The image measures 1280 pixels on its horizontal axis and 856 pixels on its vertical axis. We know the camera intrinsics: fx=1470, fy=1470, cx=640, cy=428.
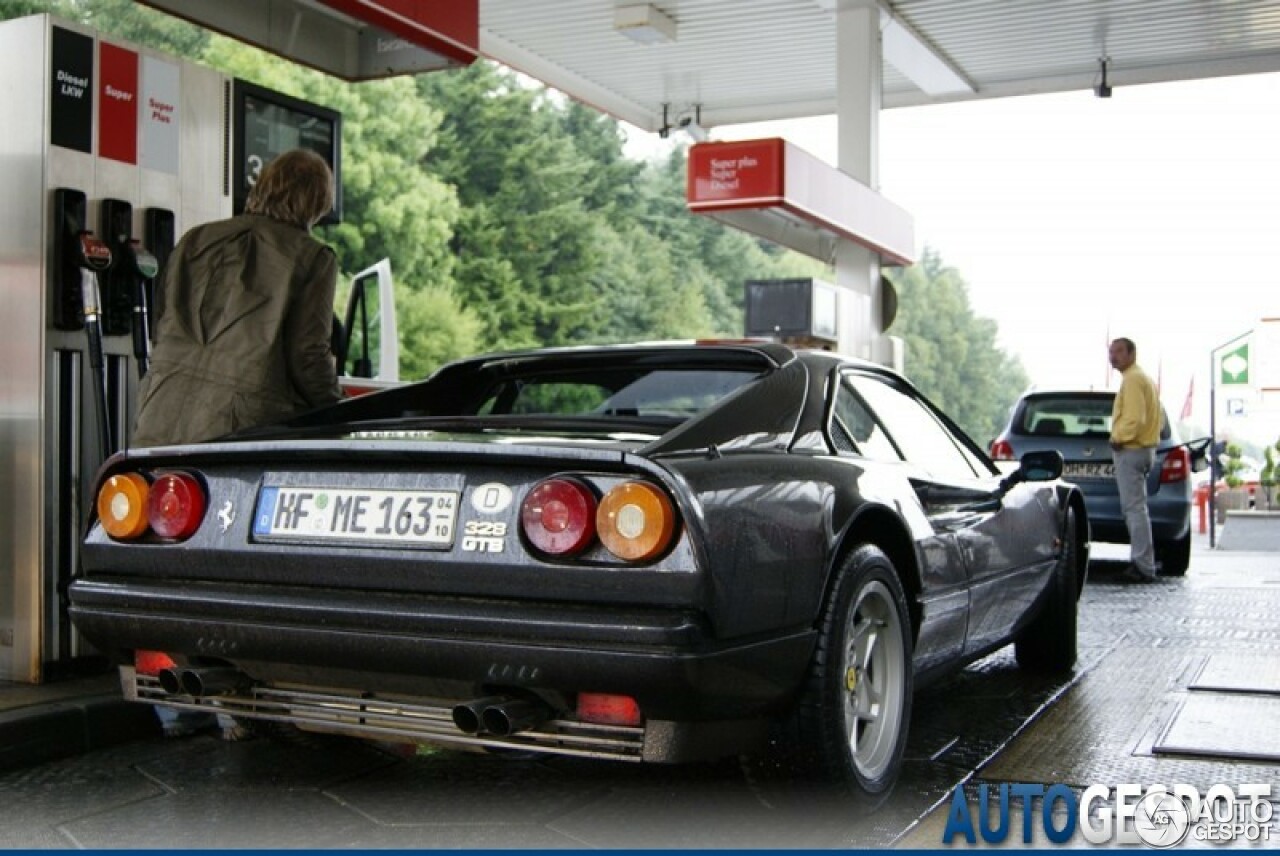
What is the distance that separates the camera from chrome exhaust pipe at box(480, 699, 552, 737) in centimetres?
311

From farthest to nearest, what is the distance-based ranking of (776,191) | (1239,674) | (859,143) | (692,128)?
(692,128)
(859,143)
(776,191)
(1239,674)

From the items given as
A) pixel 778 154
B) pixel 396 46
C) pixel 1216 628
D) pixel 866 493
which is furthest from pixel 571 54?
pixel 866 493

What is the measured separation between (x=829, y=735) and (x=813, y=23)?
601 inches

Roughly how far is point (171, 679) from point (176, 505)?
41 cm

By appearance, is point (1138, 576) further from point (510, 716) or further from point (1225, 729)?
point (510, 716)

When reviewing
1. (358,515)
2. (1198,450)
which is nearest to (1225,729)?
(358,515)

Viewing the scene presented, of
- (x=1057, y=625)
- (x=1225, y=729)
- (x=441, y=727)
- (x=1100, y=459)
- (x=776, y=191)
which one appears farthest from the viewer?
(x=776, y=191)

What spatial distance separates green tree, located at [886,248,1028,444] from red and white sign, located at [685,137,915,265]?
254ft

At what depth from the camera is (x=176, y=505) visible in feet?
11.7

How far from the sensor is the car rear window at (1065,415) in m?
11.5

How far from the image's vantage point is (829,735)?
3.41 meters

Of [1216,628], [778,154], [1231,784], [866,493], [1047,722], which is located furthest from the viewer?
[778,154]

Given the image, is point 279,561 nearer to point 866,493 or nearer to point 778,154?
point 866,493

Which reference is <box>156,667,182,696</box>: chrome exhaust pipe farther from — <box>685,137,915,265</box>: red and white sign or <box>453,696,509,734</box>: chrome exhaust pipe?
<box>685,137,915,265</box>: red and white sign
